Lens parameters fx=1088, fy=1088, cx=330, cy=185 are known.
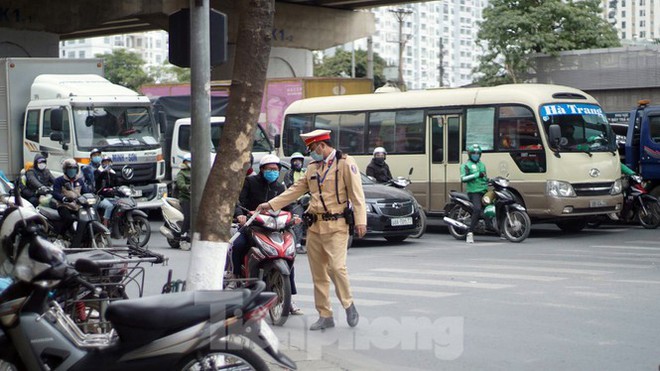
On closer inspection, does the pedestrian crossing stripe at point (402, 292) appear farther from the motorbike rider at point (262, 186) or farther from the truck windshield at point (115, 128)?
the truck windshield at point (115, 128)

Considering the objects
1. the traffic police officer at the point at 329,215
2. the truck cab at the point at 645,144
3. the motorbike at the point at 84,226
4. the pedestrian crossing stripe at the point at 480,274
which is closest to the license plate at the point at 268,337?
the traffic police officer at the point at 329,215

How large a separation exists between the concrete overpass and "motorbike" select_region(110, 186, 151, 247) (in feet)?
54.3

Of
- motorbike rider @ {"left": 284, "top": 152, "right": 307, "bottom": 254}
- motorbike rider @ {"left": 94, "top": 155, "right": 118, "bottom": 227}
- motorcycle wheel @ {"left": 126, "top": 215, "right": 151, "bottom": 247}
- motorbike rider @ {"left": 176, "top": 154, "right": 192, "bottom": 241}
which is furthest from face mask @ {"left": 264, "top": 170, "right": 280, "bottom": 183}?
motorbike rider @ {"left": 94, "top": 155, "right": 118, "bottom": 227}

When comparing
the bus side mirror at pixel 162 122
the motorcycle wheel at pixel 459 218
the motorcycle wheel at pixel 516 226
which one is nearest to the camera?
the motorcycle wheel at pixel 516 226

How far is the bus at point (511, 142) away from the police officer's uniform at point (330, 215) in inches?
406

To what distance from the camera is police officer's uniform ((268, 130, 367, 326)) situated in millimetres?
9633

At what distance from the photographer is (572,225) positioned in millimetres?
21031

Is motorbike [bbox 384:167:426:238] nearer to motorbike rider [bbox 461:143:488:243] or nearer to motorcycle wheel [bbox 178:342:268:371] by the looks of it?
motorbike rider [bbox 461:143:488:243]

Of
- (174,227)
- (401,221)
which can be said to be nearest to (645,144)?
(401,221)

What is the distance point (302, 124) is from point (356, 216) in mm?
15357

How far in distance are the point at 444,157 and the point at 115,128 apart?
681 centimetres

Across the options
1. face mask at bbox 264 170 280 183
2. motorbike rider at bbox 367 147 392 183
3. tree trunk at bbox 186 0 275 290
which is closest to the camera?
tree trunk at bbox 186 0 275 290

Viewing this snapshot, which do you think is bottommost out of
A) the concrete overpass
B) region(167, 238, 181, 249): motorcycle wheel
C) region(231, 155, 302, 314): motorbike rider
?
region(167, 238, 181, 249): motorcycle wheel

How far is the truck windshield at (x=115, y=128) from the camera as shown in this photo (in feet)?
72.4
